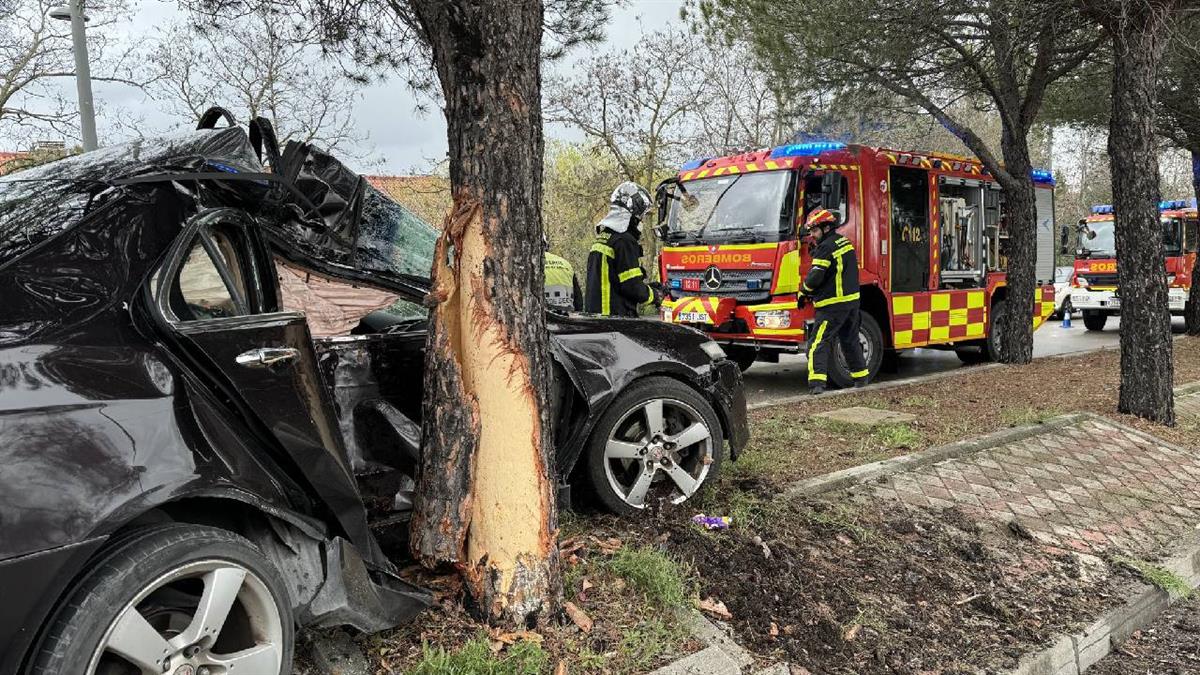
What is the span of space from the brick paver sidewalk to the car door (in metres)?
3.15

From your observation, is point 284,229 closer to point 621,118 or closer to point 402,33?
point 402,33

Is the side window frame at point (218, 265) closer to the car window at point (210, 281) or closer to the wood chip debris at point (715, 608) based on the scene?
the car window at point (210, 281)

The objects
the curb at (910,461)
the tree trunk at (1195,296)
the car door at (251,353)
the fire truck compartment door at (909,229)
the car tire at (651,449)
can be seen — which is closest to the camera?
the car door at (251,353)

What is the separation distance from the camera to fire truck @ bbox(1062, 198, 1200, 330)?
16.1 metres

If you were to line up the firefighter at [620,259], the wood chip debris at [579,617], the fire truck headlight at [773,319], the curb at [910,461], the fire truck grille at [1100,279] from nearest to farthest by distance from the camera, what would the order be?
the wood chip debris at [579,617], the curb at [910,461], the firefighter at [620,259], the fire truck headlight at [773,319], the fire truck grille at [1100,279]

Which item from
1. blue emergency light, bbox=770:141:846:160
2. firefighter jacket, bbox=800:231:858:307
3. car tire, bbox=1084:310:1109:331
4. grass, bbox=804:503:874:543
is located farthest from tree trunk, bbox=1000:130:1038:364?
car tire, bbox=1084:310:1109:331

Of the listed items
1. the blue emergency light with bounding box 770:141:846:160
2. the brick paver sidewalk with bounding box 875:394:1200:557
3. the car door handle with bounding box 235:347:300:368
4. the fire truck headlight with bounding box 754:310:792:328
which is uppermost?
the blue emergency light with bounding box 770:141:846:160

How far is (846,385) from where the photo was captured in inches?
336

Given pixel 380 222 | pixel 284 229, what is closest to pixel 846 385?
pixel 380 222

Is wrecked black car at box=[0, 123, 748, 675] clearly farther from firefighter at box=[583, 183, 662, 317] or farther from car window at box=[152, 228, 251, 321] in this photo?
firefighter at box=[583, 183, 662, 317]

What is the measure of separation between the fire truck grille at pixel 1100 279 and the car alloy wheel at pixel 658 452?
15721mm

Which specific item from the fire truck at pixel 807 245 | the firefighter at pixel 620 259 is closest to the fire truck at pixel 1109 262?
the fire truck at pixel 807 245

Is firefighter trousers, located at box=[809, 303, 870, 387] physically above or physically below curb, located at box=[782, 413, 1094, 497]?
above

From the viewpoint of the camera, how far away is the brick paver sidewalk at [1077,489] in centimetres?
419
